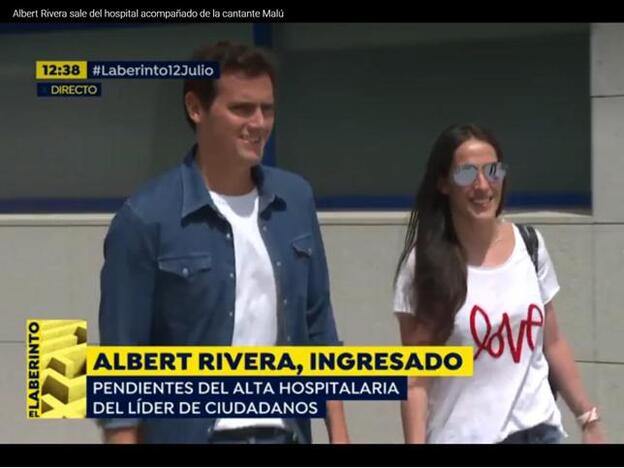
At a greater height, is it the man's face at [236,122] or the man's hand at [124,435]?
the man's face at [236,122]

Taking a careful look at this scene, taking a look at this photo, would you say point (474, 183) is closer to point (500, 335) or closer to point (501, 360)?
point (500, 335)

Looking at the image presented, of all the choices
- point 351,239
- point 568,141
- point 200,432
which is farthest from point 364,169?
point 200,432

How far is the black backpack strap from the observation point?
4555 millimetres

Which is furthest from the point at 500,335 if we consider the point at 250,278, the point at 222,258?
the point at 222,258

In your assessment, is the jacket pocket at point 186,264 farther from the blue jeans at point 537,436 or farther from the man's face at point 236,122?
the blue jeans at point 537,436

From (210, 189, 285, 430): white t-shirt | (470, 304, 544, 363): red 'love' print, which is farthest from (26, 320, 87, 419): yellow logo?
(470, 304, 544, 363): red 'love' print

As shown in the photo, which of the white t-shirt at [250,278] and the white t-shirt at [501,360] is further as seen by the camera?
the white t-shirt at [250,278]

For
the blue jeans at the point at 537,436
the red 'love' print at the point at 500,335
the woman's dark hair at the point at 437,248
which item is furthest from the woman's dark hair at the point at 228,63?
the blue jeans at the point at 537,436

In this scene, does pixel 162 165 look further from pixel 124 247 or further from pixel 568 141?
pixel 568 141

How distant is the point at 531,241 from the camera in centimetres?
462

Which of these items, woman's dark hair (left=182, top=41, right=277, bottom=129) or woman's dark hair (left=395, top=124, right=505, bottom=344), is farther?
woman's dark hair (left=182, top=41, right=277, bottom=129)

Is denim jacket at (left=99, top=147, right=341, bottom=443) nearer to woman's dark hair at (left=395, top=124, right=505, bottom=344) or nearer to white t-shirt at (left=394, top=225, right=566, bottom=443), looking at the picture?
woman's dark hair at (left=395, top=124, right=505, bottom=344)

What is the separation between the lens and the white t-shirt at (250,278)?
177 inches

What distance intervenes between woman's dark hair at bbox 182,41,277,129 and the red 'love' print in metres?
1.63
